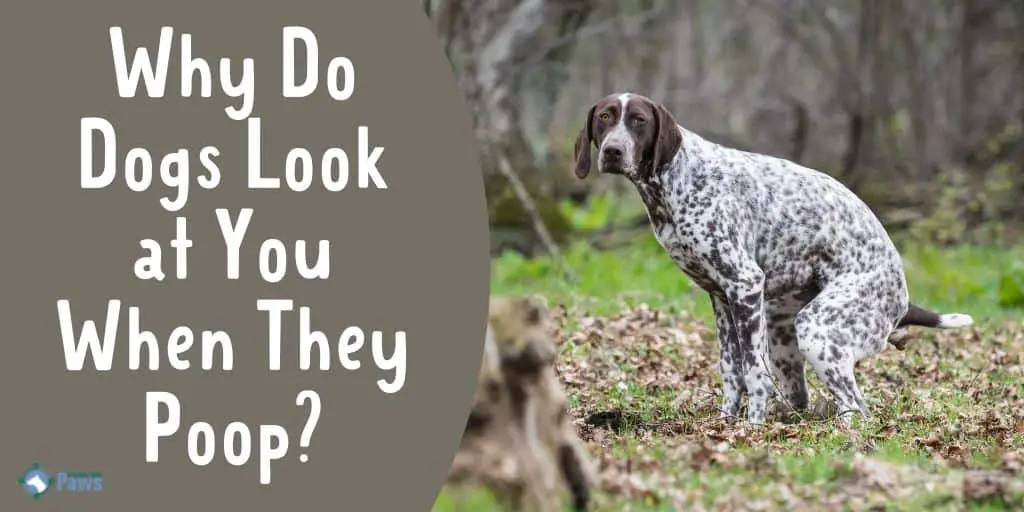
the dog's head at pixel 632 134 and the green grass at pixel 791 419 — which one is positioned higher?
the dog's head at pixel 632 134

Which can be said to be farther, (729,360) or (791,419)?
(791,419)

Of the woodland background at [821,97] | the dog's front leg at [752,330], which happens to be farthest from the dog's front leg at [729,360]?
the woodland background at [821,97]

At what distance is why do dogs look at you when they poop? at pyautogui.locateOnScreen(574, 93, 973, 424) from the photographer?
8.78 metres

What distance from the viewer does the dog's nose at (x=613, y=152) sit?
8.57 m

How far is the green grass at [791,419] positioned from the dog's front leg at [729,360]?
0.75 ft

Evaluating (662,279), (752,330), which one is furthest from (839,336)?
(662,279)

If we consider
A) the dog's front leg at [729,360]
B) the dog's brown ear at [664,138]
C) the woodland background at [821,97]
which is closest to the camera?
the dog's brown ear at [664,138]

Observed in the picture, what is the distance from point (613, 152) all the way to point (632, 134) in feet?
0.59

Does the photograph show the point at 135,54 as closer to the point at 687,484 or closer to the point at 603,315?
the point at 687,484

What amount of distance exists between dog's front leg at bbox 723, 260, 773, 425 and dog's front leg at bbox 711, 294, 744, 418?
0.19 metres

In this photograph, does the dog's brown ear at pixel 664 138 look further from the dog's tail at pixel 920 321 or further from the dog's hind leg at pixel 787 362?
the dog's tail at pixel 920 321

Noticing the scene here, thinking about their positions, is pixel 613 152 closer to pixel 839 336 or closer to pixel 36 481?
pixel 839 336

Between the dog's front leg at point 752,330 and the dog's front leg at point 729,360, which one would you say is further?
the dog's front leg at point 729,360

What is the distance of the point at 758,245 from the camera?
902cm
